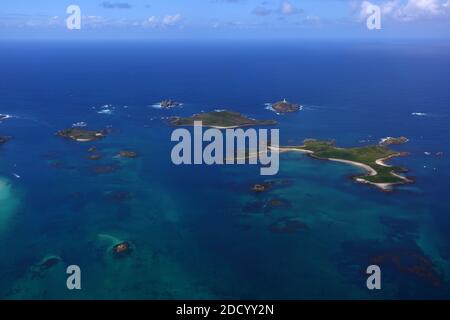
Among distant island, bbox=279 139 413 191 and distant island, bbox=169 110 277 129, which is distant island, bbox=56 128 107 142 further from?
distant island, bbox=279 139 413 191

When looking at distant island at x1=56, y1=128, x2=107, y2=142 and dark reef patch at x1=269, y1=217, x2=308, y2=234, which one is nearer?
dark reef patch at x1=269, y1=217, x2=308, y2=234

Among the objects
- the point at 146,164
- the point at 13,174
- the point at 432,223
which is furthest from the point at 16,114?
the point at 432,223

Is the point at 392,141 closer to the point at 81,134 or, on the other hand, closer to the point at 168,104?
the point at 168,104

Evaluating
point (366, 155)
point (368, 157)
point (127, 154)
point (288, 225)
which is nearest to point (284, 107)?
point (366, 155)

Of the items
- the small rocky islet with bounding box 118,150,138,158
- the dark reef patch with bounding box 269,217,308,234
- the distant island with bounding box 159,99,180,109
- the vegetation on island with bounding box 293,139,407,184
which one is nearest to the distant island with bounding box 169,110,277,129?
the distant island with bounding box 159,99,180,109

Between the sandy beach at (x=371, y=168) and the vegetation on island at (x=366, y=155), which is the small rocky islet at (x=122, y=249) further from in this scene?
the vegetation on island at (x=366, y=155)

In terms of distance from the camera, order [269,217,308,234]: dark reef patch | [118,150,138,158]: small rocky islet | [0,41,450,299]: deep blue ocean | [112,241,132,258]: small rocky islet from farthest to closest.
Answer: [118,150,138,158]: small rocky islet
[269,217,308,234]: dark reef patch
[112,241,132,258]: small rocky islet
[0,41,450,299]: deep blue ocean
